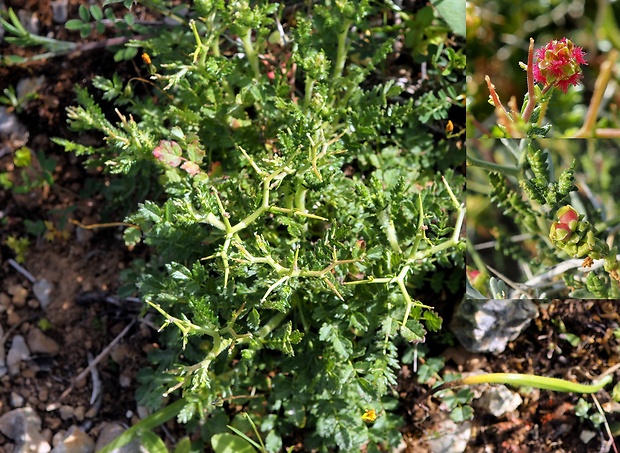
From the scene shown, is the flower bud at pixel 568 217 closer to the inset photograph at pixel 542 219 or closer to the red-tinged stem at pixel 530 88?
the inset photograph at pixel 542 219

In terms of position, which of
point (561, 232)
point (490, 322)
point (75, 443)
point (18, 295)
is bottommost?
point (75, 443)

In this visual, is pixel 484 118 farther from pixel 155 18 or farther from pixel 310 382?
pixel 155 18

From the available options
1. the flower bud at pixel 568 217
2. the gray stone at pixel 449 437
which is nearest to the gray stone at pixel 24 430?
the gray stone at pixel 449 437

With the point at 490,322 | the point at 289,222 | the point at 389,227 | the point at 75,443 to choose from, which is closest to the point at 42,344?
the point at 75,443

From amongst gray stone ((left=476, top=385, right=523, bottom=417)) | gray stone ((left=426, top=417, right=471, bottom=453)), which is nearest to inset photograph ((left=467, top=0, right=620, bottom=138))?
gray stone ((left=476, top=385, right=523, bottom=417))

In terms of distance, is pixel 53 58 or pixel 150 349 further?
pixel 53 58

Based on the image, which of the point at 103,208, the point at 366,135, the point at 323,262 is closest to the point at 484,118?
the point at 366,135

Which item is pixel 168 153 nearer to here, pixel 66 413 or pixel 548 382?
pixel 66 413
